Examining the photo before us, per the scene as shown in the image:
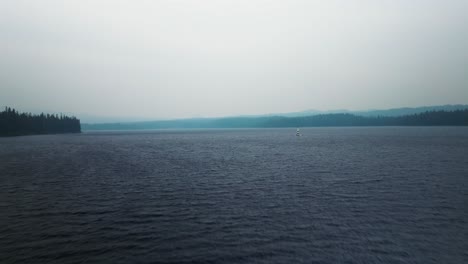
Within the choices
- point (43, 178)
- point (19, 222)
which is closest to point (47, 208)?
point (19, 222)

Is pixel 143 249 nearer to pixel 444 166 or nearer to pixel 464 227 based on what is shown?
pixel 464 227

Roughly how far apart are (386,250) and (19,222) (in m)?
30.6

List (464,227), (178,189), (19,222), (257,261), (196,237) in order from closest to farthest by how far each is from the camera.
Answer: (257,261) < (196,237) < (464,227) < (19,222) < (178,189)

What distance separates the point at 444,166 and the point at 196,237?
56.9 metres

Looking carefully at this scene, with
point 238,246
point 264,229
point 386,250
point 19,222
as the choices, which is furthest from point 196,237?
point 19,222

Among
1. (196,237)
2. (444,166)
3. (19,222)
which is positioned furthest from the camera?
(444,166)

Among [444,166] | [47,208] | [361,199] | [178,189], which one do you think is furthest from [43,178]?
[444,166]

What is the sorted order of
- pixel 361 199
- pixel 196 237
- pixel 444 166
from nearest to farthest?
pixel 196 237 < pixel 361 199 < pixel 444 166

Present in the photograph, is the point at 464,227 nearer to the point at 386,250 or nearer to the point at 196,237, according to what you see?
the point at 386,250

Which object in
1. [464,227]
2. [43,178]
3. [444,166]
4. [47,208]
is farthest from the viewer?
[444,166]

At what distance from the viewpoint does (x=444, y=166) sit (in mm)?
58688

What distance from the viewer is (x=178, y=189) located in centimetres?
4072

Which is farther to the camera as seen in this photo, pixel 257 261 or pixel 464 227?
pixel 464 227

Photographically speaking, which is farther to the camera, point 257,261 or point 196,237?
point 196,237
